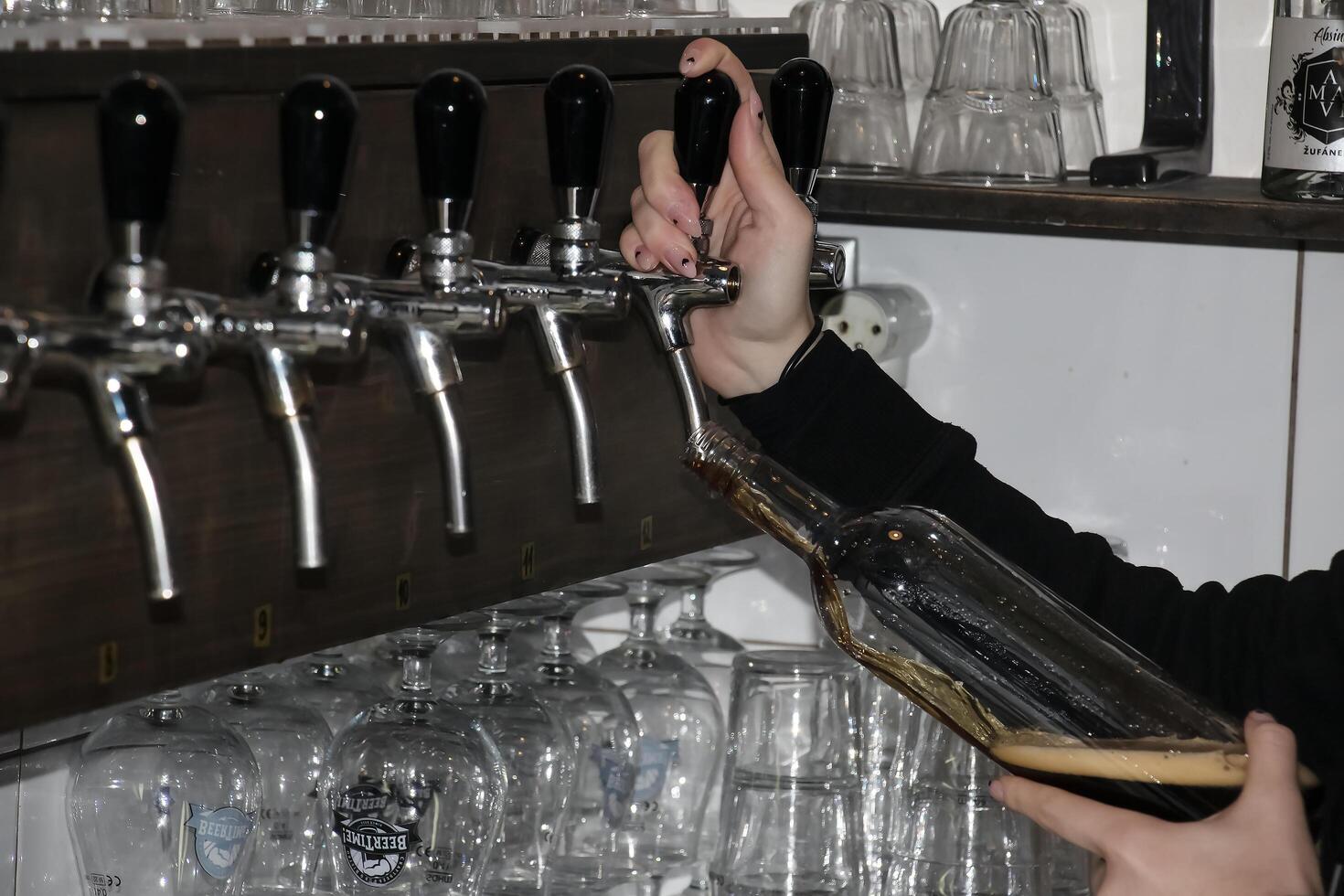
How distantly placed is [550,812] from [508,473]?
14.8 inches

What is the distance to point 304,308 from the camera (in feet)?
2.15

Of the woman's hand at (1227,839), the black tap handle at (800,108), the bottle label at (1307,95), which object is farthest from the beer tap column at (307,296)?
the bottle label at (1307,95)

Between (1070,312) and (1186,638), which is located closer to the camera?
(1186,638)

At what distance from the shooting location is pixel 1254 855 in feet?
2.71

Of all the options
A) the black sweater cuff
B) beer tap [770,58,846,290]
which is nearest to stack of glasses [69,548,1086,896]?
the black sweater cuff

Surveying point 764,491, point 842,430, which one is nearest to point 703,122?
point 764,491

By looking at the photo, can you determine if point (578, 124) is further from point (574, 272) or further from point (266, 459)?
point (266, 459)

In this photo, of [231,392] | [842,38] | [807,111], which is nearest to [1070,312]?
[842,38]

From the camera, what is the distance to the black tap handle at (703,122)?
84cm

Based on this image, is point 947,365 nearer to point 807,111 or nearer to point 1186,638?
point 1186,638

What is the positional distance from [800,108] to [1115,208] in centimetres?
40

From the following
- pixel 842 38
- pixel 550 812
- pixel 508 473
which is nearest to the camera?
pixel 508 473

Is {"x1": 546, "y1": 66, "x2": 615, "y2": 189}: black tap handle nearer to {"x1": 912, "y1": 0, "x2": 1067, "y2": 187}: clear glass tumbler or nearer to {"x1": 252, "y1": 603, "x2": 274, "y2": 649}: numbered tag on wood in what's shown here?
{"x1": 252, "y1": 603, "x2": 274, "y2": 649}: numbered tag on wood

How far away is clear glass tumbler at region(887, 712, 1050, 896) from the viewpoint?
1228 mm
